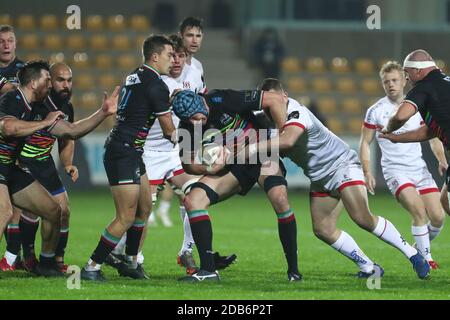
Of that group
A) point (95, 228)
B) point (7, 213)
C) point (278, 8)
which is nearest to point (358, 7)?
point (278, 8)

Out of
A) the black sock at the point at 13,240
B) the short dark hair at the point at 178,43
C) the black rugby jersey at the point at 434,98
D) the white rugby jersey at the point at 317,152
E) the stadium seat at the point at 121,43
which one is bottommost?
the black sock at the point at 13,240

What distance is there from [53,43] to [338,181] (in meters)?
18.5

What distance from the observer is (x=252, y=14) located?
86.4 feet

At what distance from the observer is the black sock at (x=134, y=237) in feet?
31.5

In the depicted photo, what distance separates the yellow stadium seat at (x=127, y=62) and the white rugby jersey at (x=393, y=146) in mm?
15648

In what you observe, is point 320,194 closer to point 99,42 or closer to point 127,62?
point 127,62

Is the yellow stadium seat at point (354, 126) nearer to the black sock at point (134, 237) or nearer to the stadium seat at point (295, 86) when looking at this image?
the stadium seat at point (295, 86)

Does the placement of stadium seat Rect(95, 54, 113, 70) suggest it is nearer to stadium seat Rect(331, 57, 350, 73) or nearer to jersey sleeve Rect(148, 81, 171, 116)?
stadium seat Rect(331, 57, 350, 73)

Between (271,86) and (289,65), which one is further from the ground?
(271,86)

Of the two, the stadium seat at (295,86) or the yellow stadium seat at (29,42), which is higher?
the yellow stadium seat at (29,42)

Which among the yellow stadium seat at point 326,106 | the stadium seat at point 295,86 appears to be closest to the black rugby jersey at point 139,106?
the yellow stadium seat at point 326,106

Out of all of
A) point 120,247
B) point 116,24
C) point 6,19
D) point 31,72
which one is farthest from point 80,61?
→ point 31,72

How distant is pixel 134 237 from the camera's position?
9609 mm

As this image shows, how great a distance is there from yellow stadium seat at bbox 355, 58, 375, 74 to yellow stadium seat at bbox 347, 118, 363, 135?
1.85 meters
